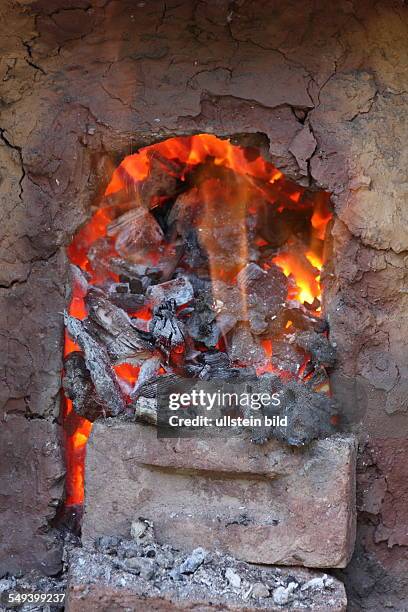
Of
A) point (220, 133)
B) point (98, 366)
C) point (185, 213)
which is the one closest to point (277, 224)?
point (185, 213)

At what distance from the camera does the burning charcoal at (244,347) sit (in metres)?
3.18

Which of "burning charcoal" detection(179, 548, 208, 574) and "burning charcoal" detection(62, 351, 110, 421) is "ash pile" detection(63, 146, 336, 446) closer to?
"burning charcoal" detection(62, 351, 110, 421)

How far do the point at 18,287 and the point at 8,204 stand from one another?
0.29 meters

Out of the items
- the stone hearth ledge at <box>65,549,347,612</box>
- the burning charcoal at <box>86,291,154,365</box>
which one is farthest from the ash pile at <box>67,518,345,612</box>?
the burning charcoal at <box>86,291,154,365</box>

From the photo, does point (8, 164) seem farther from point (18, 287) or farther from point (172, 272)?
point (172, 272)

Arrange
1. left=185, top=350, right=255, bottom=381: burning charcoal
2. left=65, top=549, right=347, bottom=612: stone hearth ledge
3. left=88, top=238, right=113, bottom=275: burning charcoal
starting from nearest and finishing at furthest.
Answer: left=65, top=549, right=347, bottom=612: stone hearth ledge < left=185, top=350, right=255, bottom=381: burning charcoal < left=88, top=238, right=113, bottom=275: burning charcoal

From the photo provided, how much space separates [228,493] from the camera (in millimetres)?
2855

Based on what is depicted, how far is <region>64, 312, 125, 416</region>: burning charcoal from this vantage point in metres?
3.01

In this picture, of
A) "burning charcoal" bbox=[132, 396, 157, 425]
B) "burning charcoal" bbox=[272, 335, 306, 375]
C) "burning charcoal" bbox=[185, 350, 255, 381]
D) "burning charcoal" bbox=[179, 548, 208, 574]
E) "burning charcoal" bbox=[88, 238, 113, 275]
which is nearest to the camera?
"burning charcoal" bbox=[179, 548, 208, 574]

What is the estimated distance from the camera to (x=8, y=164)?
3.11 m

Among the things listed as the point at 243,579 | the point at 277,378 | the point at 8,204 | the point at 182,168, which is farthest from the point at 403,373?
the point at 8,204

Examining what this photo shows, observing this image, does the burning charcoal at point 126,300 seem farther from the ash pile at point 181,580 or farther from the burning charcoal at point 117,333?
the ash pile at point 181,580

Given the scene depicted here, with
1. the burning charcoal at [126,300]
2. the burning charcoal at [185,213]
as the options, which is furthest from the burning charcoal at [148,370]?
the burning charcoal at [185,213]

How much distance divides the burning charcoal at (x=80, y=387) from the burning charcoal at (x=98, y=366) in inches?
1.3
